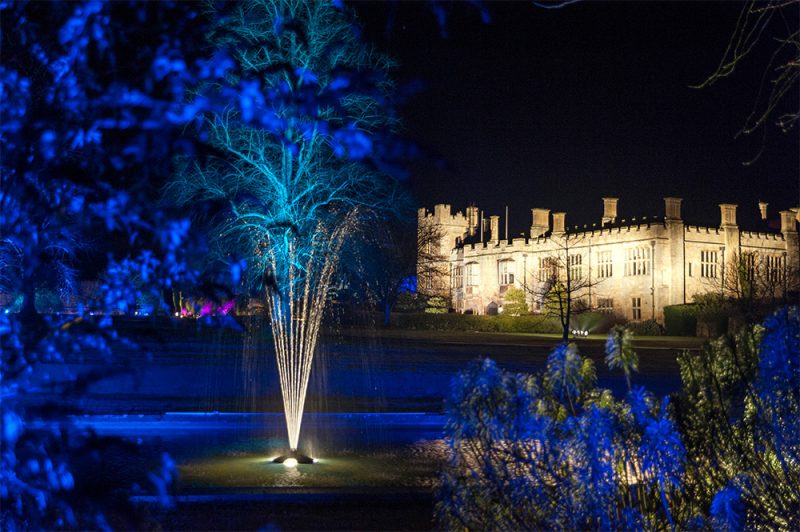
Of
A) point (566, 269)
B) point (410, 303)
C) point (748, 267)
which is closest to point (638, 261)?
point (566, 269)

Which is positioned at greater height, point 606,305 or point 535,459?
point 606,305

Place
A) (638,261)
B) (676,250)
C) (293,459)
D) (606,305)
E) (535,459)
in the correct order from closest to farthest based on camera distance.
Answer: (535,459) → (293,459) → (676,250) → (638,261) → (606,305)

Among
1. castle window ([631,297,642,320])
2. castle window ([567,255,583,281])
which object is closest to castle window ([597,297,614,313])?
castle window ([631,297,642,320])

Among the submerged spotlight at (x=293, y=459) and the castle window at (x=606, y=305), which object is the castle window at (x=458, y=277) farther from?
the submerged spotlight at (x=293, y=459)

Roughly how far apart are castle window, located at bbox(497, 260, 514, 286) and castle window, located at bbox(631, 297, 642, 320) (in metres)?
11.2

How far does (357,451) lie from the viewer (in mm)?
9602

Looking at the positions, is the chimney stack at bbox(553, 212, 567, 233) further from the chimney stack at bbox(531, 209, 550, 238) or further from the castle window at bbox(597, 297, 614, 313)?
the castle window at bbox(597, 297, 614, 313)

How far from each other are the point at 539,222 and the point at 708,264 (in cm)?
1385

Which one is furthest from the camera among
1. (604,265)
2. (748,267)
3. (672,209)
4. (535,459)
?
(604,265)

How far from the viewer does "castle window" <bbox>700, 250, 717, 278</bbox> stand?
53.0m

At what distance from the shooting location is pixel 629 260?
54.2 m

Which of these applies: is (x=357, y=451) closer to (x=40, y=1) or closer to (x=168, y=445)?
(x=168, y=445)

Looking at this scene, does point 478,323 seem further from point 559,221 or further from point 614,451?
point 614,451

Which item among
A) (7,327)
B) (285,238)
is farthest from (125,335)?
(285,238)
